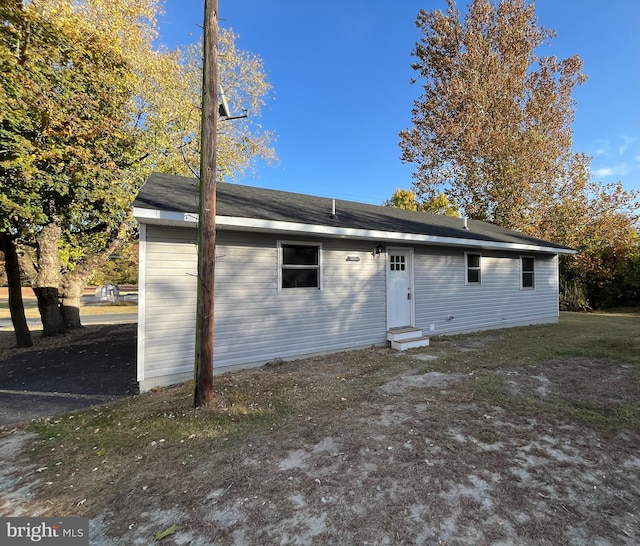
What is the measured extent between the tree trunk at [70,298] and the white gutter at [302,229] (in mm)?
8231

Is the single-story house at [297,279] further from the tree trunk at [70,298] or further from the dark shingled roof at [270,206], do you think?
the tree trunk at [70,298]

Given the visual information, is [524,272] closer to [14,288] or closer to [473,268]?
[473,268]

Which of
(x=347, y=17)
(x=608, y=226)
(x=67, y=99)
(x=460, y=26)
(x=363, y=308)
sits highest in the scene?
(x=460, y=26)

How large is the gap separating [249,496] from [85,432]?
2328 millimetres

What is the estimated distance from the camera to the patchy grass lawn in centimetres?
211

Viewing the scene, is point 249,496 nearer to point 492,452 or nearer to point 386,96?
point 492,452

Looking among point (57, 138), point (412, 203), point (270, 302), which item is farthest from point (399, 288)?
point (412, 203)

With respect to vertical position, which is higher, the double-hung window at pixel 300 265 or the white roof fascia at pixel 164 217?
the white roof fascia at pixel 164 217

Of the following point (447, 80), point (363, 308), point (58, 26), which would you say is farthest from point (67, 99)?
point (447, 80)

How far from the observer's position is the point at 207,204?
387 cm

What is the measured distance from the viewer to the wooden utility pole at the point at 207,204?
150 inches

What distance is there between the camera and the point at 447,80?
1827cm

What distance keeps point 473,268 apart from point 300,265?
5537 mm

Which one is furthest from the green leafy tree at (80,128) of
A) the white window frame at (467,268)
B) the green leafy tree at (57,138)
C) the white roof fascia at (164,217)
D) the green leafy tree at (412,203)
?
the green leafy tree at (412,203)
